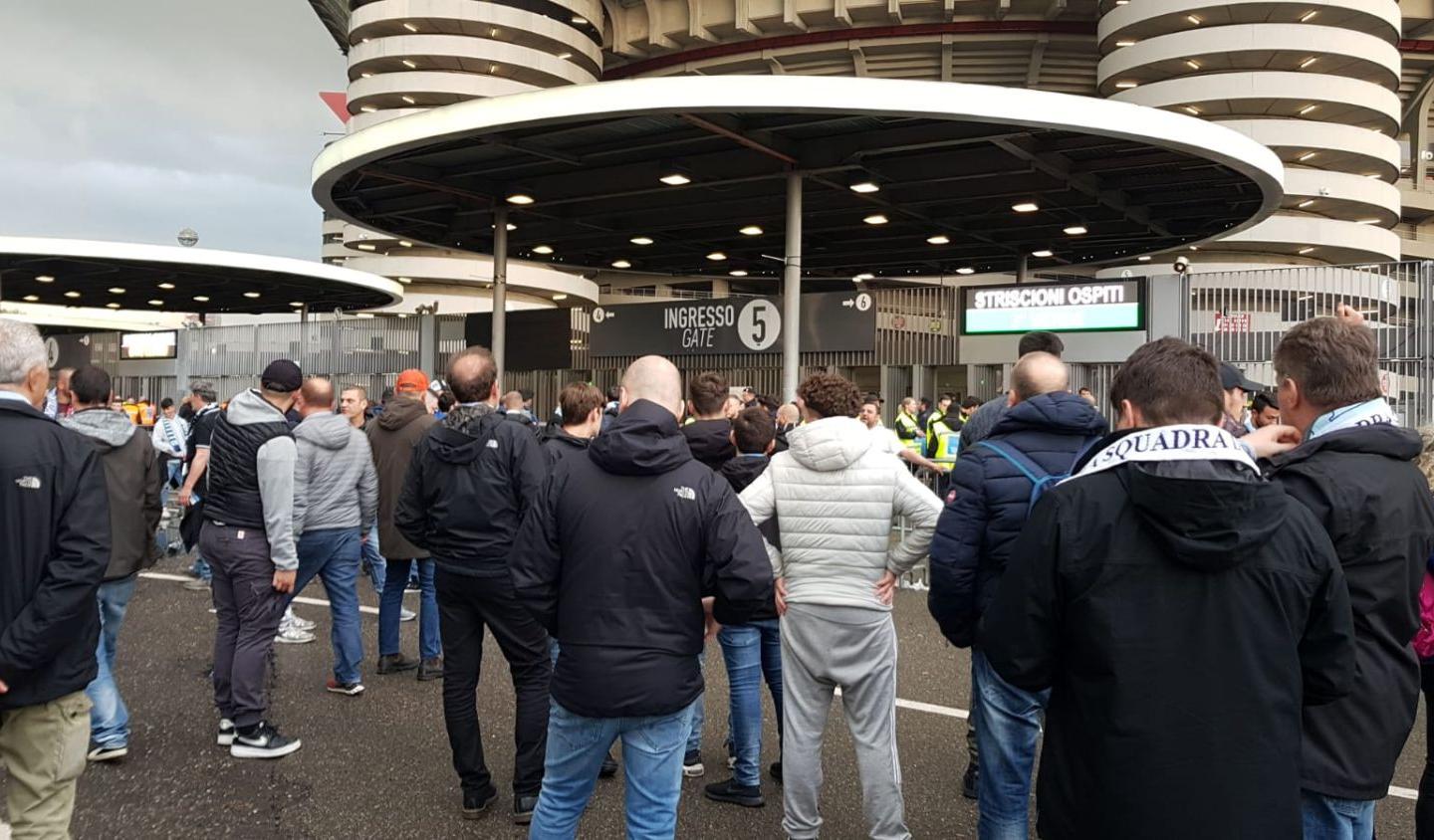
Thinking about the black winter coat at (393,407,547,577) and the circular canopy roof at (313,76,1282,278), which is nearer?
the black winter coat at (393,407,547,577)

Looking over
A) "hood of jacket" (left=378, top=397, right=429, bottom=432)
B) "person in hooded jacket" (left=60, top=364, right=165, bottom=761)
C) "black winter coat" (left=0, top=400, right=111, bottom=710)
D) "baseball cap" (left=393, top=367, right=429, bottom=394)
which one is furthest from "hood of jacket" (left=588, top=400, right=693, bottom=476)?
"baseball cap" (left=393, top=367, right=429, bottom=394)

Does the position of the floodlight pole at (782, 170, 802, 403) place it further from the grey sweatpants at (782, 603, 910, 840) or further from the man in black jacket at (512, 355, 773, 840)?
the man in black jacket at (512, 355, 773, 840)

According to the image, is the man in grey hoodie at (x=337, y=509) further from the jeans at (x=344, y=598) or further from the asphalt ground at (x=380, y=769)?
the asphalt ground at (x=380, y=769)

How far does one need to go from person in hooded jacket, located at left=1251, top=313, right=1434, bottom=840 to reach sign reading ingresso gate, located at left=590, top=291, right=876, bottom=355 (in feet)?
44.1

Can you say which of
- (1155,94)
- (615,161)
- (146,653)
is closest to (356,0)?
(1155,94)

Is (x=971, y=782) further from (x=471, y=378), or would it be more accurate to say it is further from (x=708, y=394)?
(x=471, y=378)

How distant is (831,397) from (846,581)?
0.76 meters

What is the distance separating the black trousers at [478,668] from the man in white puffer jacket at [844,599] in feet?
3.79

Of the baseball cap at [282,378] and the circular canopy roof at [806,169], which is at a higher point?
the circular canopy roof at [806,169]

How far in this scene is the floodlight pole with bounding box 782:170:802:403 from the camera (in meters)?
15.5

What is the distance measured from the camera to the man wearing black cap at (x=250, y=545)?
5.05 meters

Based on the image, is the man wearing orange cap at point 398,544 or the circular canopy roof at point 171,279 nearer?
the man wearing orange cap at point 398,544

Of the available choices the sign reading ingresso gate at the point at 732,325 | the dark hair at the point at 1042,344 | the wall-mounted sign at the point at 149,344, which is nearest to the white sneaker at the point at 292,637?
the dark hair at the point at 1042,344

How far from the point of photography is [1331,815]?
272 cm
